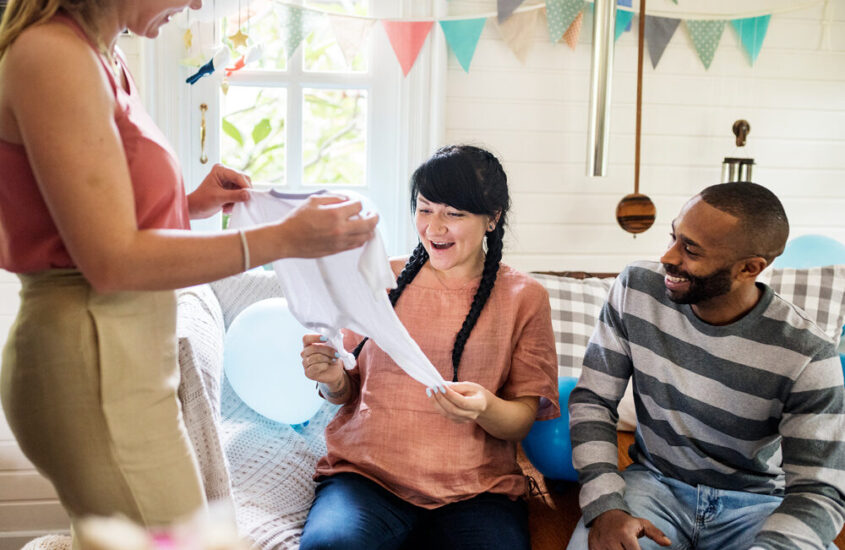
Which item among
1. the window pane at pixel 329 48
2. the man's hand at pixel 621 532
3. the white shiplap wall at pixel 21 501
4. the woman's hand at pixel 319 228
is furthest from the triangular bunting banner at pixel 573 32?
the white shiplap wall at pixel 21 501

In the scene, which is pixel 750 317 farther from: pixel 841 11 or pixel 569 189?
pixel 841 11

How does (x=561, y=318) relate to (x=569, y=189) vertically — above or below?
below

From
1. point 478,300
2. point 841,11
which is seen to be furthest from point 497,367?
point 841,11

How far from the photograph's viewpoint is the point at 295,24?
2.49 metres

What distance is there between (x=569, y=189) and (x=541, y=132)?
0.23 meters

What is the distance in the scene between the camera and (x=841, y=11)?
2811 mm

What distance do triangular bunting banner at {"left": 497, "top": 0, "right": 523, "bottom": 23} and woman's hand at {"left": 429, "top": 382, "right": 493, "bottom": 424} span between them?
1535 millimetres

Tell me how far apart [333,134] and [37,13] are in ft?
6.10

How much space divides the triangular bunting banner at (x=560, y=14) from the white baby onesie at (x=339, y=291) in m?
1.54

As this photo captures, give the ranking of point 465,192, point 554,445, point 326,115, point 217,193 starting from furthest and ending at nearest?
point 326,115 < point 554,445 < point 465,192 < point 217,193

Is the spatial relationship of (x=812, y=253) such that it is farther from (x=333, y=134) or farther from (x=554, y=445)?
(x=333, y=134)

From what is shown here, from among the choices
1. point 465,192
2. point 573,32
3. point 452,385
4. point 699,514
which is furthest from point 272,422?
point 573,32

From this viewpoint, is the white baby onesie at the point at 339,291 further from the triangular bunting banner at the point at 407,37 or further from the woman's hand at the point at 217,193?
the triangular bunting banner at the point at 407,37

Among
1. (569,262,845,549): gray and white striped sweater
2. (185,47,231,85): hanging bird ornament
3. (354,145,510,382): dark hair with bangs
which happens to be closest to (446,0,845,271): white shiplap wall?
(185,47,231,85): hanging bird ornament
